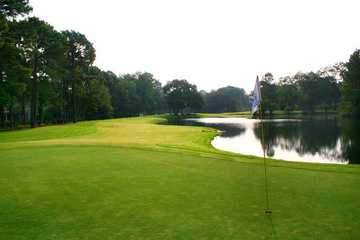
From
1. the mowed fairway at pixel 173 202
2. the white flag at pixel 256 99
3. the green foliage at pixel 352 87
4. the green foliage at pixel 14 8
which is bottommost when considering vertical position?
the mowed fairway at pixel 173 202

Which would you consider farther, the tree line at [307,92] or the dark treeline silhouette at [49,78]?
the tree line at [307,92]

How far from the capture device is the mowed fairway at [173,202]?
6199 mm

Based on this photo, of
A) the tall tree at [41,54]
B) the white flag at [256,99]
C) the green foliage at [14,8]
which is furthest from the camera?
the tall tree at [41,54]

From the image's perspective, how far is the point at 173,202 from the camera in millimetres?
7957

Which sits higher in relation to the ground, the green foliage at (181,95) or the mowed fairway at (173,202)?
the green foliage at (181,95)

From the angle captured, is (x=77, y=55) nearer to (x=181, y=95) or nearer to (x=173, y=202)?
(x=173, y=202)

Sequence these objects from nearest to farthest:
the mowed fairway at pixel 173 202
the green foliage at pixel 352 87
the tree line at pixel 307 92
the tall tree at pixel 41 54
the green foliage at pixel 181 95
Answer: the mowed fairway at pixel 173 202
the tall tree at pixel 41 54
the green foliage at pixel 352 87
the tree line at pixel 307 92
the green foliage at pixel 181 95

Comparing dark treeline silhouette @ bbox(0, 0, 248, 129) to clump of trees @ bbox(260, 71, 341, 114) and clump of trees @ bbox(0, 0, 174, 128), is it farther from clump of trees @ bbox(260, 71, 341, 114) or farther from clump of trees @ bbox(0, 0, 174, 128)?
clump of trees @ bbox(260, 71, 341, 114)

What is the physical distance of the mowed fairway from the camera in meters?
6.20

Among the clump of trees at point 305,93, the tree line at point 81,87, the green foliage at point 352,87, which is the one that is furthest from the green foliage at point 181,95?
the green foliage at point 352,87

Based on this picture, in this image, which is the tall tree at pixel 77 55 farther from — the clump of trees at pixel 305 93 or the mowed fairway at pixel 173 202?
the clump of trees at pixel 305 93

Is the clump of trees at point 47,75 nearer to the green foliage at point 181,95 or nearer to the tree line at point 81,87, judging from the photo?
the tree line at point 81,87

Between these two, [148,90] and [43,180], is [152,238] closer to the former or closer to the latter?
[43,180]

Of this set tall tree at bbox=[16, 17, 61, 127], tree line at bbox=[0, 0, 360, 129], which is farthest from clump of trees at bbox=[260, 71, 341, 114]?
tall tree at bbox=[16, 17, 61, 127]
